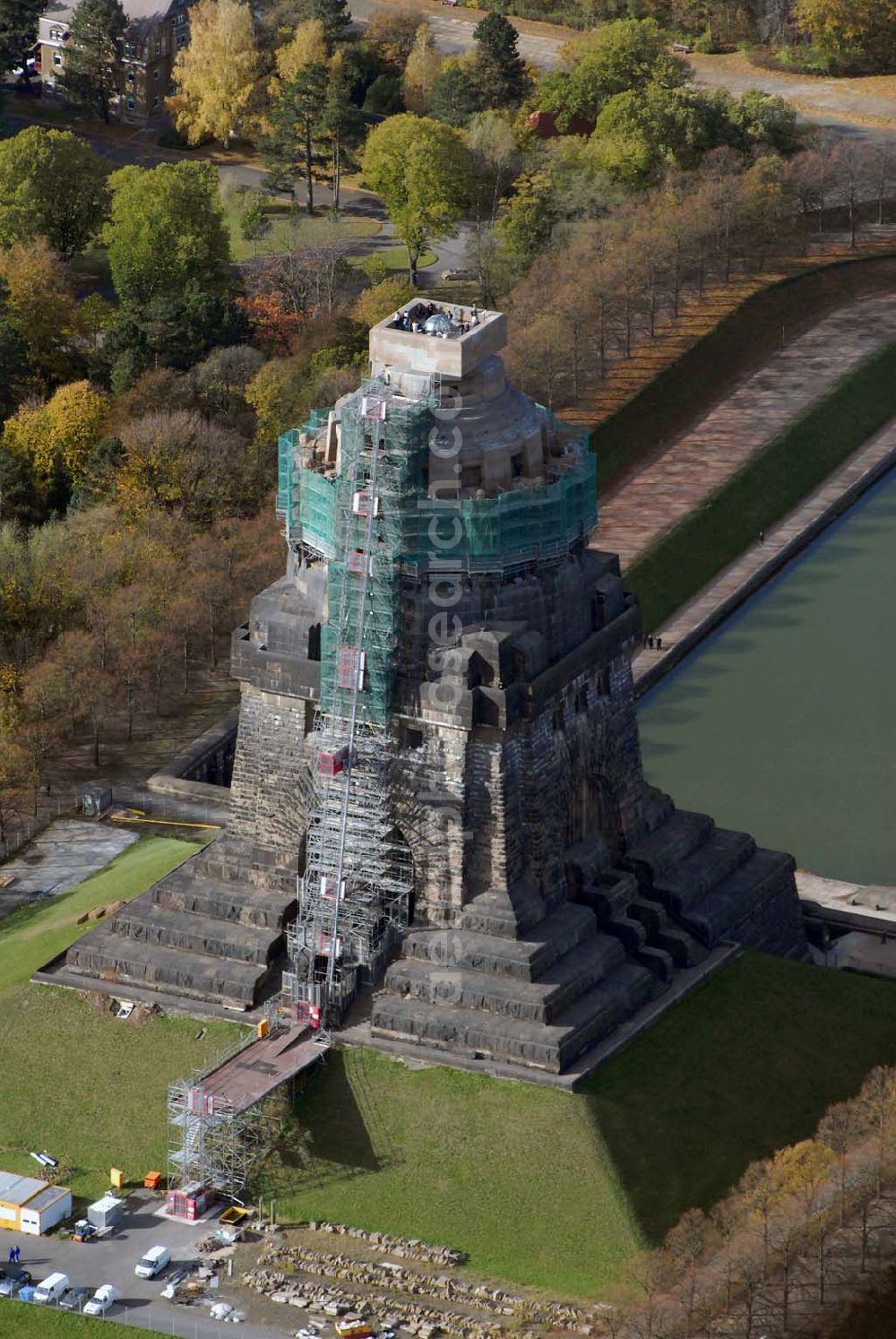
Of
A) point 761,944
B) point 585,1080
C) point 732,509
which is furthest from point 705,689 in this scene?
point 585,1080

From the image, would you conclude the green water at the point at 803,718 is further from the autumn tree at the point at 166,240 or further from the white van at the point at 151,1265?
the autumn tree at the point at 166,240

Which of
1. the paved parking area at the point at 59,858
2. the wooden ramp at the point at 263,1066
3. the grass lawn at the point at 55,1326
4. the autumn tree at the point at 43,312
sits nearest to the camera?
the grass lawn at the point at 55,1326

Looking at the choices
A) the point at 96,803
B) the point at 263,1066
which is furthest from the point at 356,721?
the point at 96,803

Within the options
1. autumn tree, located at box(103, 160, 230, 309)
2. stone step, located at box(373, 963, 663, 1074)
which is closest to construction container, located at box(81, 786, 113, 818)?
stone step, located at box(373, 963, 663, 1074)

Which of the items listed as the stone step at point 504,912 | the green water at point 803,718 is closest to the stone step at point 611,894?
the stone step at point 504,912

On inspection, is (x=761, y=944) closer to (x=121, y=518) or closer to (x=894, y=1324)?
(x=894, y=1324)

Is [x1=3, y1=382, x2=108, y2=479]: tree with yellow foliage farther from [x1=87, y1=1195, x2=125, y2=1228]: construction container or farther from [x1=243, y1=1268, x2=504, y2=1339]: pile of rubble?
[x1=243, y1=1268, x2=504, y2=1339]: pile of rubble
